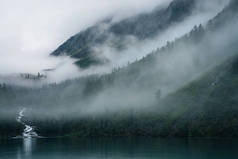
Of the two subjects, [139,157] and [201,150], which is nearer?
[139,157]

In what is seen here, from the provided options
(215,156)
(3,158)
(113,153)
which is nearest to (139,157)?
(113,153)

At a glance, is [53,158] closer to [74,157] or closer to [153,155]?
[74,157]

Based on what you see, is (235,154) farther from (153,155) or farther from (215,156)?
(153,155)

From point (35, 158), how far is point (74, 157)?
18751 mm

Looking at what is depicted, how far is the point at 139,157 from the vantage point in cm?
15325

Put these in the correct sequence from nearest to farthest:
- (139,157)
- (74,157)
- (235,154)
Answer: (235,154)
(139,157)
(74,157)

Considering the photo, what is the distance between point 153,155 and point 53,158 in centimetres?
4726

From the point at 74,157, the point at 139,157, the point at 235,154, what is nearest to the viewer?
the point at 235,154

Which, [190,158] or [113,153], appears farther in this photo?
[113,153]

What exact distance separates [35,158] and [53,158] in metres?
9.26

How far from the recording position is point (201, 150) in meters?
163

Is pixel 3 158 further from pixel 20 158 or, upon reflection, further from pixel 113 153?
pixel 113 153

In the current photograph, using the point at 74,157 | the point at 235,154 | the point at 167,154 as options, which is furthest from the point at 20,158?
the point at 235,154

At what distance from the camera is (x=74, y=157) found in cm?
16325
